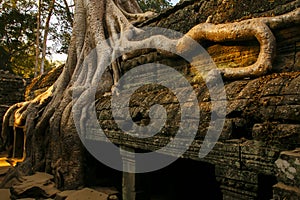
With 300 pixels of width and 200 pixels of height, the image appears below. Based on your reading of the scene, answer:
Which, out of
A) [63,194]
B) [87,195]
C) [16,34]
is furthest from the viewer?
[16,34]

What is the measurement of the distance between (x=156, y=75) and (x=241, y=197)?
87.9 inches

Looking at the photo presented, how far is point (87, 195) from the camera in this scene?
346cm

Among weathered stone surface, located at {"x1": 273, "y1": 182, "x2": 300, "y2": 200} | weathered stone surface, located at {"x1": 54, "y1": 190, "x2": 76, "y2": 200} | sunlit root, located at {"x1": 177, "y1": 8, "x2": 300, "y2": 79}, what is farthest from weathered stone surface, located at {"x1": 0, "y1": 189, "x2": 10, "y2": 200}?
weathered stone surface, located at {"x1": 273, "y1": 182, "x2": 300, "y2": 200}

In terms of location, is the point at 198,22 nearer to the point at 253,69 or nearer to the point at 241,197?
the point at 253,69

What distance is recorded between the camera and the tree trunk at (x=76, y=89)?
3898mm

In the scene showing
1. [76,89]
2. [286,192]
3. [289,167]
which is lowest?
[286,192]

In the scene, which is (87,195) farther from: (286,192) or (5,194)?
(286,192)

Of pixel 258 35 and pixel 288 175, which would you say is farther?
pixel 258 35

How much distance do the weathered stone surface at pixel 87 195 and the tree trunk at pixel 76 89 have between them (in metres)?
0.33

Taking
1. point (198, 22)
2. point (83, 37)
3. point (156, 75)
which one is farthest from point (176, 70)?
point (83, 37)

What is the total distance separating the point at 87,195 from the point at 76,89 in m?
1.78

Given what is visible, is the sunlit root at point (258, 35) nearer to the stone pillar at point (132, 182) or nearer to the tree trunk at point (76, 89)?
the tree trunk at point (76, 89)

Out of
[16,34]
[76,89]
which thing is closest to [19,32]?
[16,34]

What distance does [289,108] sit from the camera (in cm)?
156
